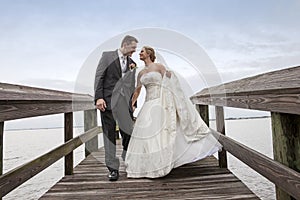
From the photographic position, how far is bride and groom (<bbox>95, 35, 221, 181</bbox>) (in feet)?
6.86

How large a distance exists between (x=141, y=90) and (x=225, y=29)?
4.54 meters

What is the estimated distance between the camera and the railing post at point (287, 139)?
3.67ft

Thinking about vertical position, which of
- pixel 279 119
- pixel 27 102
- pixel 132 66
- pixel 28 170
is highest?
pixel 132 66

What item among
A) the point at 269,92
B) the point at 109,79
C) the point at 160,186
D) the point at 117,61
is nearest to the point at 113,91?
the point at 109,79

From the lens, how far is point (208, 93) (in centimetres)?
237

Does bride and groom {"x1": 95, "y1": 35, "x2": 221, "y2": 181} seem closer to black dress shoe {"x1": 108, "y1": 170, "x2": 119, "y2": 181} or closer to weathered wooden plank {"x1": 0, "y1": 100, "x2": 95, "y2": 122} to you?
black dress shoe {"x1": 108, "y1": 170, "x2": 119, "y2": 181}

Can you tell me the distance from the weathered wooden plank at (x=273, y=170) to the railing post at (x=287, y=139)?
0.18ft

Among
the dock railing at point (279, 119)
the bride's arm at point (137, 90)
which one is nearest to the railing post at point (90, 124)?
the bride's arm at point (137, 90)

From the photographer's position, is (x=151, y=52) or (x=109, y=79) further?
(x=151, y=52)

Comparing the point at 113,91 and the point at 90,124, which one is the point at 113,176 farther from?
the point at 90,124

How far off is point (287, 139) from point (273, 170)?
0.15m

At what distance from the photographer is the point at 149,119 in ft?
7.34

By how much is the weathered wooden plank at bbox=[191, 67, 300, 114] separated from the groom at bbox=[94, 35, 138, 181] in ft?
2.95

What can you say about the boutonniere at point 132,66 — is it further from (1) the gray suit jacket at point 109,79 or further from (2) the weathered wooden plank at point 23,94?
(2) the weathered wooden plank at point 23,94
